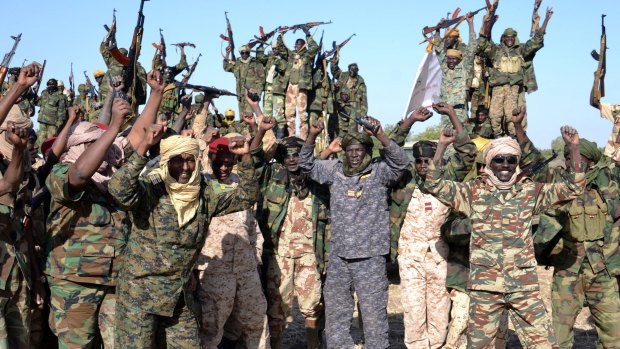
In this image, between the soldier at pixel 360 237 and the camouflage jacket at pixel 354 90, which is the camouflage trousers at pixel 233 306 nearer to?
the soldier at pixel 360 237

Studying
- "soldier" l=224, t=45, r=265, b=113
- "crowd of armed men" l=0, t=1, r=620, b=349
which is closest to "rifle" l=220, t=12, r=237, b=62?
"soldier" l=224, t=45, r=265, b=113

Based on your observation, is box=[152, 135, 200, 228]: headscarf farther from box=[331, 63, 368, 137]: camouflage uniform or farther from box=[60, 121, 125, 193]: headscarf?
box=[331, 63, 368, 137]: camouflage uniform

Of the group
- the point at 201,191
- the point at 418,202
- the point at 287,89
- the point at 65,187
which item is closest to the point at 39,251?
the point at 65,187

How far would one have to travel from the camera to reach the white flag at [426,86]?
7.91 m

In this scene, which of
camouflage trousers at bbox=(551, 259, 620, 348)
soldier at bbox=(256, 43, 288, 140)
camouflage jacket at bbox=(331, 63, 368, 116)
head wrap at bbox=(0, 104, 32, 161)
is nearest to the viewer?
head wrap at bbox=(0, 104, 32, 161)

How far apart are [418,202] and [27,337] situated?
3494 mm

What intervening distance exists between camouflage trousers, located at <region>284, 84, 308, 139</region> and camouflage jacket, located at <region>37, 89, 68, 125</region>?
6.42m

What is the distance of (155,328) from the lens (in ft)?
16.0

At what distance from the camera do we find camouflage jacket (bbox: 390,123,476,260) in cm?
669

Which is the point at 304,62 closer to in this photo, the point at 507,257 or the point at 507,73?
the point at 507,73

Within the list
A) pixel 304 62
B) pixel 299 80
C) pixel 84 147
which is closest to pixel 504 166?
pixel 84 147

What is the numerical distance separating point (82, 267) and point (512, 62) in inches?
430

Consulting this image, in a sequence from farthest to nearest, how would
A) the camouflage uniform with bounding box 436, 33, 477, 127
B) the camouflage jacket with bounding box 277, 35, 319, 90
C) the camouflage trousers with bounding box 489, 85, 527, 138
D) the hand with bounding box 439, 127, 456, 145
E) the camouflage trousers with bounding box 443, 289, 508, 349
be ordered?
the camouflage jacket with bounding box 277, 35, 319, 90, the camouflage trousers with bounding box 489, 85, 527, 138, the camouflage uniform with bounding box 436, 33, 477, 127, the camouflage trousers with bounding box 443, 289, 508, 349, the hand with bounding box 439, 127, 456, 145

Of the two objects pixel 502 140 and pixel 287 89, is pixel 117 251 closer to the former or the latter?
pixel 502 140
